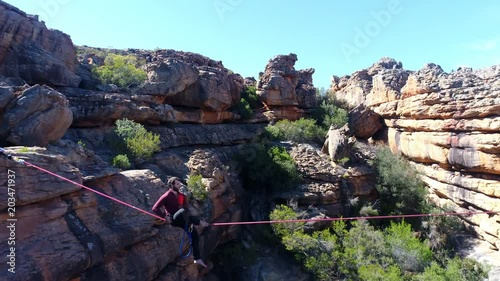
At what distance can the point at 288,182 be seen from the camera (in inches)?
655

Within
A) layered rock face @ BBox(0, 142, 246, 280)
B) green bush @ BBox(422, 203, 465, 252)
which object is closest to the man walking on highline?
layered rock face @ BBox(0, 142, 246, 280)

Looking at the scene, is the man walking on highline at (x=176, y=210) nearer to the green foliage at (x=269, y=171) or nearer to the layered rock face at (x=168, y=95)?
the layered rock face at (x=168, y=95)

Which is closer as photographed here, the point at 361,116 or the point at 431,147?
the point at 431,147

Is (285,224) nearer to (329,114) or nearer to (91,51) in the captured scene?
(329,114)

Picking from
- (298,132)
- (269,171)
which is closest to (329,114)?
(298,132)

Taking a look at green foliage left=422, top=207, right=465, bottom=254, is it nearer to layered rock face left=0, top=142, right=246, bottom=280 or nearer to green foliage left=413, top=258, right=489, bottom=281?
green foliage left=413, top=258, right=489, bottom=281

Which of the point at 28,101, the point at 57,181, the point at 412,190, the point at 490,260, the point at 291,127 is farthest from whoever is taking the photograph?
the point at 291,127

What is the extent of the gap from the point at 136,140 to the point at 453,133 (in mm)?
16308

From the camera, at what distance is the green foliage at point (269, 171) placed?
55.2ft

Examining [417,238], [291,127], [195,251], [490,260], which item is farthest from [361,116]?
[195,251]

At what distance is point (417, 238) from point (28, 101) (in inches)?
702

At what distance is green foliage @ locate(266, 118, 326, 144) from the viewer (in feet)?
72.7

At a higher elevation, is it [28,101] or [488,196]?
[28,101]

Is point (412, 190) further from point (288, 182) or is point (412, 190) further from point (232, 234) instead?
point (232, 234)
